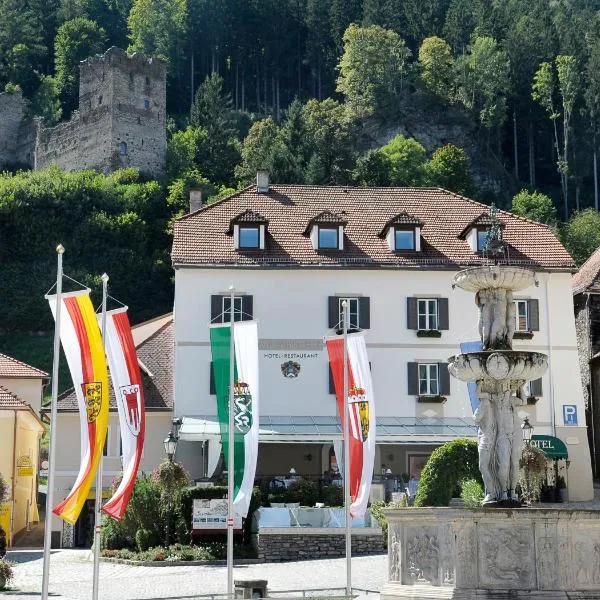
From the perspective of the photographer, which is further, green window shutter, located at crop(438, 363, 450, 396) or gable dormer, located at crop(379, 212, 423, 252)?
gable dormer, located at crop(379, 212, 423, 252)

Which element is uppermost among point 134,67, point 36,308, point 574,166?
point 134,67

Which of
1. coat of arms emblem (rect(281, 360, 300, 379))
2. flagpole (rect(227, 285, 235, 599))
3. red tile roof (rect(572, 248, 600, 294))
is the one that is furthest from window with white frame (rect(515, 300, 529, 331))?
flagpole (rect(227, 285, 235, 599))

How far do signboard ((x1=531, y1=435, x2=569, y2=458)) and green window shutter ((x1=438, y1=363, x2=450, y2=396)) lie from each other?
3.27m

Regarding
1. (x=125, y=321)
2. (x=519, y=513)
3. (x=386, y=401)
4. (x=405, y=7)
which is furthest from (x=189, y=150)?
(x=519, y=513)

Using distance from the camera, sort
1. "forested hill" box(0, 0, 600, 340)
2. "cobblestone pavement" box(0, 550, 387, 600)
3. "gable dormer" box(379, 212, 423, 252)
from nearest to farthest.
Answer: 1. "cobblestone pavement" box(0, 550, 387, 600)
2. "gable dormer" box(379, 212, 423, 252)
3. "forested hill" box(0, 0, 600, 340)

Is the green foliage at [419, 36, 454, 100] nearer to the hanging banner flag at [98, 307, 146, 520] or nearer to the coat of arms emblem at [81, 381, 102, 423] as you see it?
the hanging banner flag at [98, 307, 146, 520]

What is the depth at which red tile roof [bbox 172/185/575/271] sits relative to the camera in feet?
142

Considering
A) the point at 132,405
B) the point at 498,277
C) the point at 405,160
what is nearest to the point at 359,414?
the point at 132,405

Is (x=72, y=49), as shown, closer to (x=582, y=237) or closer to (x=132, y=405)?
(x=582, y=237)

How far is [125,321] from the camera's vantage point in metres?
25.1

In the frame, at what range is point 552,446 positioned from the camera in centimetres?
4178

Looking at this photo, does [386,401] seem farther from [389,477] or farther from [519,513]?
[519,513]

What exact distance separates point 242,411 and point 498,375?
6188mm

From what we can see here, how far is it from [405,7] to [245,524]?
96.0 metres
